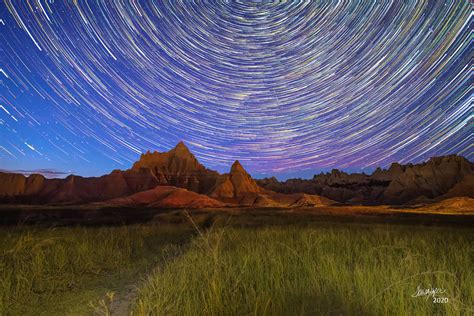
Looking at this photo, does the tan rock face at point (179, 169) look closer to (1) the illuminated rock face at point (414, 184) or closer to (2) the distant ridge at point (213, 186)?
(2) the distant ridge at point (213, 186)

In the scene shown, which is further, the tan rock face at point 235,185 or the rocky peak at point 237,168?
the rocky peak at point 237,168

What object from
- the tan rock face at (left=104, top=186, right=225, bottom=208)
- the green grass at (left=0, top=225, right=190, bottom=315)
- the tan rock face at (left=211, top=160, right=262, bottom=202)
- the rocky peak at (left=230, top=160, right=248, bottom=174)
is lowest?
the green grass at (left=0, top=225, right=190, bottom=315)

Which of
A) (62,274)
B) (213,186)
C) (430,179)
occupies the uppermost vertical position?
(430,179)

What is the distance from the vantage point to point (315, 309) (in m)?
5.07

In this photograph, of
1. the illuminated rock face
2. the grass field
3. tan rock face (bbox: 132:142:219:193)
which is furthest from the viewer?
tan rock face (bbox: 132:142:219:193)

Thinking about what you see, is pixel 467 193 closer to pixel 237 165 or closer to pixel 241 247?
pixel 237 165

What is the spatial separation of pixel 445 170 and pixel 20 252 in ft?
461

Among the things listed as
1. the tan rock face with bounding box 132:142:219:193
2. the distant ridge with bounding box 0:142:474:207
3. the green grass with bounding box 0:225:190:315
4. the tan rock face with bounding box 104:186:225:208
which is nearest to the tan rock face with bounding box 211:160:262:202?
the distant ridge with bounding box 0:142:474:207

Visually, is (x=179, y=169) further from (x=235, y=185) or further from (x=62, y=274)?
(x=62, y=274)

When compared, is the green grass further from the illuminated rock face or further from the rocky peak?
the rocky peak

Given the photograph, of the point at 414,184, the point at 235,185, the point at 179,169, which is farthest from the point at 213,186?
the point at 414,184

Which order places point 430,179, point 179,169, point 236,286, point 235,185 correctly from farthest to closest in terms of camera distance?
point 179,169, point 235,185, point 430,179, point 236,286

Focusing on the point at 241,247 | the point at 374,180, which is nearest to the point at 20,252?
the point at 241,247

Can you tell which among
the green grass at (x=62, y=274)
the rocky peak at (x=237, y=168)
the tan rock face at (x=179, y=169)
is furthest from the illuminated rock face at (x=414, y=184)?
the green grass at (x=62, y=274)
